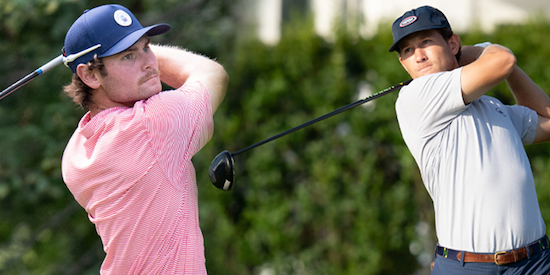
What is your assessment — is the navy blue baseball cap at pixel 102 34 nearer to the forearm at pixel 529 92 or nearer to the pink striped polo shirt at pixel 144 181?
the pink striped polo shirt at pixel 144 181

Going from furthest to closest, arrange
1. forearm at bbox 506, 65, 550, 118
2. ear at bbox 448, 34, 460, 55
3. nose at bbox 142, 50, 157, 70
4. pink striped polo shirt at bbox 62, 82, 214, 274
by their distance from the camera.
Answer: forearm at bbox 506, 65, 550, 118 < ear at bbox 448, 34, 460, 55 < nose at bbox 142, 50, 157, 70 < pink striped polo shirt at bbox 62, 82, 214, 274

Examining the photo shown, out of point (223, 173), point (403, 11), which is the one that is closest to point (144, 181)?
point (223, 173)

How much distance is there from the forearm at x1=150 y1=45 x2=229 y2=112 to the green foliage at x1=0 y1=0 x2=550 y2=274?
2.90 meters

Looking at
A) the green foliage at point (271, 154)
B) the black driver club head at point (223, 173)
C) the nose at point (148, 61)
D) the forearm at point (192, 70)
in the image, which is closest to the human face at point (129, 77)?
the nose at point (148, 61)

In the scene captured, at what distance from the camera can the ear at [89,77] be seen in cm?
206

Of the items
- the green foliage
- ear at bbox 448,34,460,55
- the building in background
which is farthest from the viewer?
the building in background

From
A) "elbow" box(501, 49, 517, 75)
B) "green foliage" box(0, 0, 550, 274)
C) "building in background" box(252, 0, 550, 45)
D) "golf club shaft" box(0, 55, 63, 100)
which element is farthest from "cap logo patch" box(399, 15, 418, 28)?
"building in background" box(252, 0, 550, 45)

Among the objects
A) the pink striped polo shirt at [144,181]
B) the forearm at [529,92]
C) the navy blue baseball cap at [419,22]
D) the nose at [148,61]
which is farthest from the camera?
the forearm at [529,92]

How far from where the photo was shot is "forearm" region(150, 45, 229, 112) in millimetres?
2201

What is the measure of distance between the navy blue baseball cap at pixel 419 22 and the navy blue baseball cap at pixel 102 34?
1.14 meters

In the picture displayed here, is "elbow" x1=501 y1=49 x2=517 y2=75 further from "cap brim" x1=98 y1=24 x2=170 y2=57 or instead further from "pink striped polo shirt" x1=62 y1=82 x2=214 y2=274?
"cap brim" x1=98 y1=24 x2=170 y2=57

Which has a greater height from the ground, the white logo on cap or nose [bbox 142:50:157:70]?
the white logo on cap

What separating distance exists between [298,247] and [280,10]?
Result: 114 inches

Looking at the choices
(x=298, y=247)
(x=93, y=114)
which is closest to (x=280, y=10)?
(x=298, y=247)
